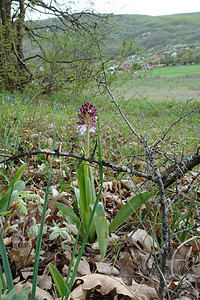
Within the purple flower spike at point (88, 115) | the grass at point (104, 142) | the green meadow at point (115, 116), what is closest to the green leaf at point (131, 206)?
the grass at point (104, 142)

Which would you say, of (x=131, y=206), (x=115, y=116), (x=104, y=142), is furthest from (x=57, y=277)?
(x=115, y=116)

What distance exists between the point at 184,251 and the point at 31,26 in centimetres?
800

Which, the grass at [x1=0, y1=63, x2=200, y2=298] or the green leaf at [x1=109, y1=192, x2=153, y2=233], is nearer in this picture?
the green leaf at [x1=109, y1=192, x2=153, y2=233]

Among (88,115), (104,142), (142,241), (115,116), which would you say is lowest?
(142,241)

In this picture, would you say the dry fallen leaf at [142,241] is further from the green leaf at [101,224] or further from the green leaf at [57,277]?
the green leaf at [57,277]

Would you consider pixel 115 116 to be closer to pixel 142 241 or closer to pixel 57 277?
pixel 142 241

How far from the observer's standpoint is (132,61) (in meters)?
5.40

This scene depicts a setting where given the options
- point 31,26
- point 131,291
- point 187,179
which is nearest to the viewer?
point 131,291

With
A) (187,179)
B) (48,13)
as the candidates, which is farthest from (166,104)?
(187,179)

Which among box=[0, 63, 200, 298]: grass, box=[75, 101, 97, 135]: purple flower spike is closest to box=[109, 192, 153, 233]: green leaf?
box=[0, 63, 200, 298]: grass

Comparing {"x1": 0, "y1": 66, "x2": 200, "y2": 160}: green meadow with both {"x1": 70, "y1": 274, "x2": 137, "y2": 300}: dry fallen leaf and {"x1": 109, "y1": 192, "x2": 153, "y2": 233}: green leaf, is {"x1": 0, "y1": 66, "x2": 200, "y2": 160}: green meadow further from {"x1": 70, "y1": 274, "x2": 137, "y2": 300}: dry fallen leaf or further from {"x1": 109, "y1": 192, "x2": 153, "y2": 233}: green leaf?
{"x1": 70, "y1": 274, "x2": 137, "y2": 300}: dry fallen leaf

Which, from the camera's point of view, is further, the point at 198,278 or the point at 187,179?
the point at 187,179

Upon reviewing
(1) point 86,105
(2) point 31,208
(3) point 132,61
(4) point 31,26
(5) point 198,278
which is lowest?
(5) point 198,278

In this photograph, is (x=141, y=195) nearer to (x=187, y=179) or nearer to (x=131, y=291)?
(x=131, y=291)
